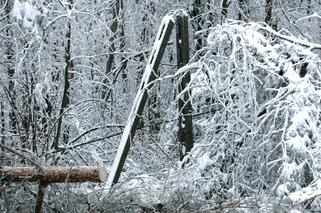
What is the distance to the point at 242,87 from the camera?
18.0 feet

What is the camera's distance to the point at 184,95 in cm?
595

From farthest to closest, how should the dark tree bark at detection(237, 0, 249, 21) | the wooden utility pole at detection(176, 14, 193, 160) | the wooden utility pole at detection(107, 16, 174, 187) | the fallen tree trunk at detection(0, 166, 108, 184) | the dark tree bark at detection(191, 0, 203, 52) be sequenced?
the dark tree bark at detection(237, 0, 249, 21)
the dark tree bark at detection(191, 0, 203, 52)
the wooden utility pole at detection(176, 14, 193, 160)
the wooden utility pole at detection(107, 16, 174, 187)
the fallen tree trunk at detection(0, 166, 108, 184)

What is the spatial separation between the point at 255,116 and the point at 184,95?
2.91ft

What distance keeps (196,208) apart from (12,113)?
2809 mm

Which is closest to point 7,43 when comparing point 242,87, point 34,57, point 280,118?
point 34,57

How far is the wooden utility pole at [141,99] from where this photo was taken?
5.15 metres

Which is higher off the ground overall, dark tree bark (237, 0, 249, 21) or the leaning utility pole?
dark tree bark (237, 0, 249, 21)

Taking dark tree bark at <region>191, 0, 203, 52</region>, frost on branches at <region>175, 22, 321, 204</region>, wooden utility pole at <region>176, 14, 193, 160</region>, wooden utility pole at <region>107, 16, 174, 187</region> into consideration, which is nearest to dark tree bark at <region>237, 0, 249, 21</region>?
dark tree bark at <region>191, 0, 203, 52</region>

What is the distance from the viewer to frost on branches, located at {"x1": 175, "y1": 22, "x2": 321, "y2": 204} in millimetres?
5219

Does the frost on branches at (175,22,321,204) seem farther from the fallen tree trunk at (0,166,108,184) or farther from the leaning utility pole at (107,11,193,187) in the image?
the fallen tree trunk at (0,166,108,184)

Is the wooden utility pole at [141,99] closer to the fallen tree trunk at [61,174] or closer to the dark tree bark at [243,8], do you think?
the fallen tree trunk at [61,174]

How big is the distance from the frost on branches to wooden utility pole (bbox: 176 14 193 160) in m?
0.14

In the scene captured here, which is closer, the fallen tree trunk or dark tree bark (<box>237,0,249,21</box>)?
the fallen tree trunk

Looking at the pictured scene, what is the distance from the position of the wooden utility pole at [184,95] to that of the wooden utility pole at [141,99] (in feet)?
0.87
